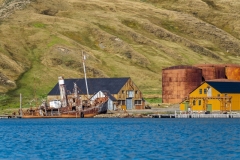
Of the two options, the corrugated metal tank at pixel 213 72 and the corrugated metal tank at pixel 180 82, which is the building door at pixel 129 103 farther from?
the corrugated metal tank at pixel 213 72

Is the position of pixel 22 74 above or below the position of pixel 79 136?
above

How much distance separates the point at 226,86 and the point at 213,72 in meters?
42.3

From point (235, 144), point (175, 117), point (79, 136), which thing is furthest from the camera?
point (175, 117)

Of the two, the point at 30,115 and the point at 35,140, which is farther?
the point at 30,115

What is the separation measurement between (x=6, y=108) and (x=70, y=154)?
9557cm

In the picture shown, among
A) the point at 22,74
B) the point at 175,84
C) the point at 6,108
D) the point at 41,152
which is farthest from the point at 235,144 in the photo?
the point at 22,74

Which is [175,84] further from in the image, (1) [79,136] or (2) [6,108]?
(1) [79,136]

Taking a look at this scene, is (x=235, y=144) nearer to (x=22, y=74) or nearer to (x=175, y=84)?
(x=175, y=84)

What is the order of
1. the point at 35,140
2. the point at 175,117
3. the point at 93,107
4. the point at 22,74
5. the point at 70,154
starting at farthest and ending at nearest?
1. the point at 22,74
2. the point at 93,107
3. the point at 175,117
4. the point at 35,140
5. the point at 70,154

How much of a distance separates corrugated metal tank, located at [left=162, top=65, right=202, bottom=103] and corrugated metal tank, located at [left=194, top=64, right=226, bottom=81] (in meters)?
6.62

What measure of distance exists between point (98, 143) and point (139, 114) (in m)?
62.9

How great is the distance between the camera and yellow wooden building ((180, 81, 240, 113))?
138 metres

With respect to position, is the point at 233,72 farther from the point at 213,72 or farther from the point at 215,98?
the point at 215,98

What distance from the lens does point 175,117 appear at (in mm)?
132750
